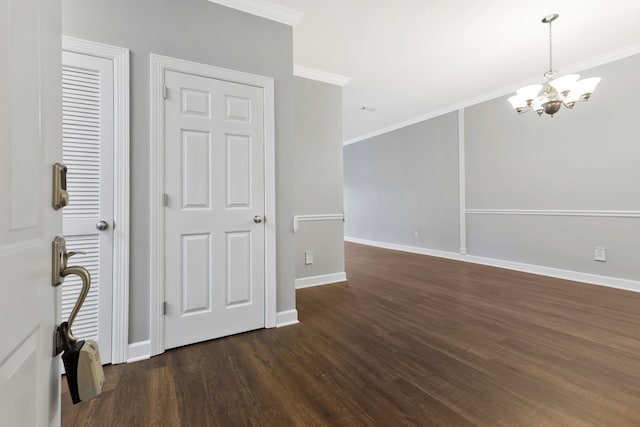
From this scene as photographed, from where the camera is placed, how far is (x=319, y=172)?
3.87m

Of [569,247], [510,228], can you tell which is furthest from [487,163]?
[569,247]

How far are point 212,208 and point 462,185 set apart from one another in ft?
14.5

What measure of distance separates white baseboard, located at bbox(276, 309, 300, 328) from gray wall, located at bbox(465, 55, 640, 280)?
370cm

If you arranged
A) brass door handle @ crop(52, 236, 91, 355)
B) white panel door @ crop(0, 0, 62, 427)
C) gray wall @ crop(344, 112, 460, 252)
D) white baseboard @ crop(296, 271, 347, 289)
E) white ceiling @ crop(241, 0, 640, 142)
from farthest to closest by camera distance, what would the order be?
gray wall @ crop(344, 112, 460, 252) → white baseboard @ crop(296, 271, 347, 289) → white ceiling @ crop(241, 0, 640, 142) → brass door handle @ crop(52, 236, 91, 355) → white panel door @ crop(0, 0, 62, 427)

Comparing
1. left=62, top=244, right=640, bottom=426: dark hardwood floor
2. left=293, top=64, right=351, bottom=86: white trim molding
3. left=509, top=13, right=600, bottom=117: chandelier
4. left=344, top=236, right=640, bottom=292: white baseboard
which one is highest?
left=293, top=64, right=351, bottom=86: white trim molding

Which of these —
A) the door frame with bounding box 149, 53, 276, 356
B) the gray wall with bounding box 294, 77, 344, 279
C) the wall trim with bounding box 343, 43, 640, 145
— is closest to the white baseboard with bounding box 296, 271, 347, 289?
the gray wall with bounding box 294, 77, 344, 279

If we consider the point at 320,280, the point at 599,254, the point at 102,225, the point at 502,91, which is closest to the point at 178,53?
the point at 102,225

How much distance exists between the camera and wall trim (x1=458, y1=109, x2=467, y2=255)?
16.7ft

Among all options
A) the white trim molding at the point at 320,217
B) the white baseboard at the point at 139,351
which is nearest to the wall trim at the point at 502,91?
the white trim molding at the point at 320,217

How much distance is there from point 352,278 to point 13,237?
12.5 feet

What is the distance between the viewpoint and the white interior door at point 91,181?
179 centimetres

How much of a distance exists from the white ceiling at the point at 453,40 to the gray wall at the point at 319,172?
384 mm

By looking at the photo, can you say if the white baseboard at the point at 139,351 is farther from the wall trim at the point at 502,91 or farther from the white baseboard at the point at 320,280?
the wall trim at the point at 502,91

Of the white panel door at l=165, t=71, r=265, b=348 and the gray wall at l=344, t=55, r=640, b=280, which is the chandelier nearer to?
the gray wall at l=344, t=55, r=640, b=280
